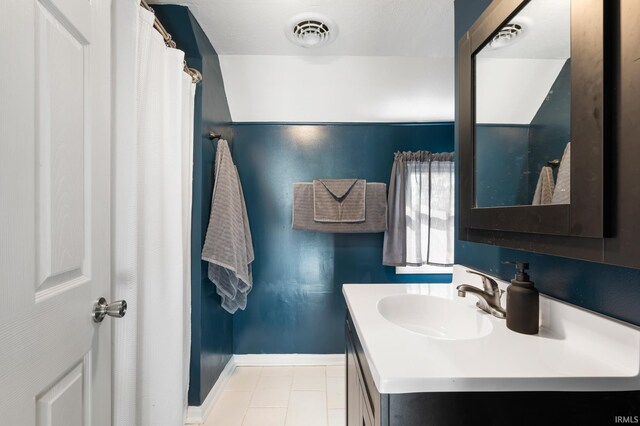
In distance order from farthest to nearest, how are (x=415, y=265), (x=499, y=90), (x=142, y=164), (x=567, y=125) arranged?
(x=415, y=265)
(x=142, y=164)
(x=499, y=90)
(x=567, y=125)

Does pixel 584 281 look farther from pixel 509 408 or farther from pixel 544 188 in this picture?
pixel 509 408

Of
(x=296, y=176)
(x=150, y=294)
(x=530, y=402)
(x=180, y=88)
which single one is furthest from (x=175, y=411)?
(x=296, y=176)

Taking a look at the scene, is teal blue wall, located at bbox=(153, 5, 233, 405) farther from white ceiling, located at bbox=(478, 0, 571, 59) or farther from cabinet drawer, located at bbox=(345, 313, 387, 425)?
white ceiling, located at bbox=(478, 0, 571, 59)

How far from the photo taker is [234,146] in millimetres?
2301

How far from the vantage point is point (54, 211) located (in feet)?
2.15

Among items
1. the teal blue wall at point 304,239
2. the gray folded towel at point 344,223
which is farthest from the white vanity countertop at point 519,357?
the teal blue wall at point 304,239

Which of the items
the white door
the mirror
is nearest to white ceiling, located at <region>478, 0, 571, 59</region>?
the mirror

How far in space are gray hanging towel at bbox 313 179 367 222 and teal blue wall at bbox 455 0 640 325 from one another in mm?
1145

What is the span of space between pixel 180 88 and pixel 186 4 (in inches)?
18.3

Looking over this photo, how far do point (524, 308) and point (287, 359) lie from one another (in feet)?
6.47

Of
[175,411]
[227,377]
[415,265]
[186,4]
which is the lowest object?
[227,377]

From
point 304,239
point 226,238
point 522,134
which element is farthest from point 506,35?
point 304,239

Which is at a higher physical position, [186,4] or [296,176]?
[186,4]

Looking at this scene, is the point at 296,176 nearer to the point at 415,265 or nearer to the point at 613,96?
the point at 415,265
